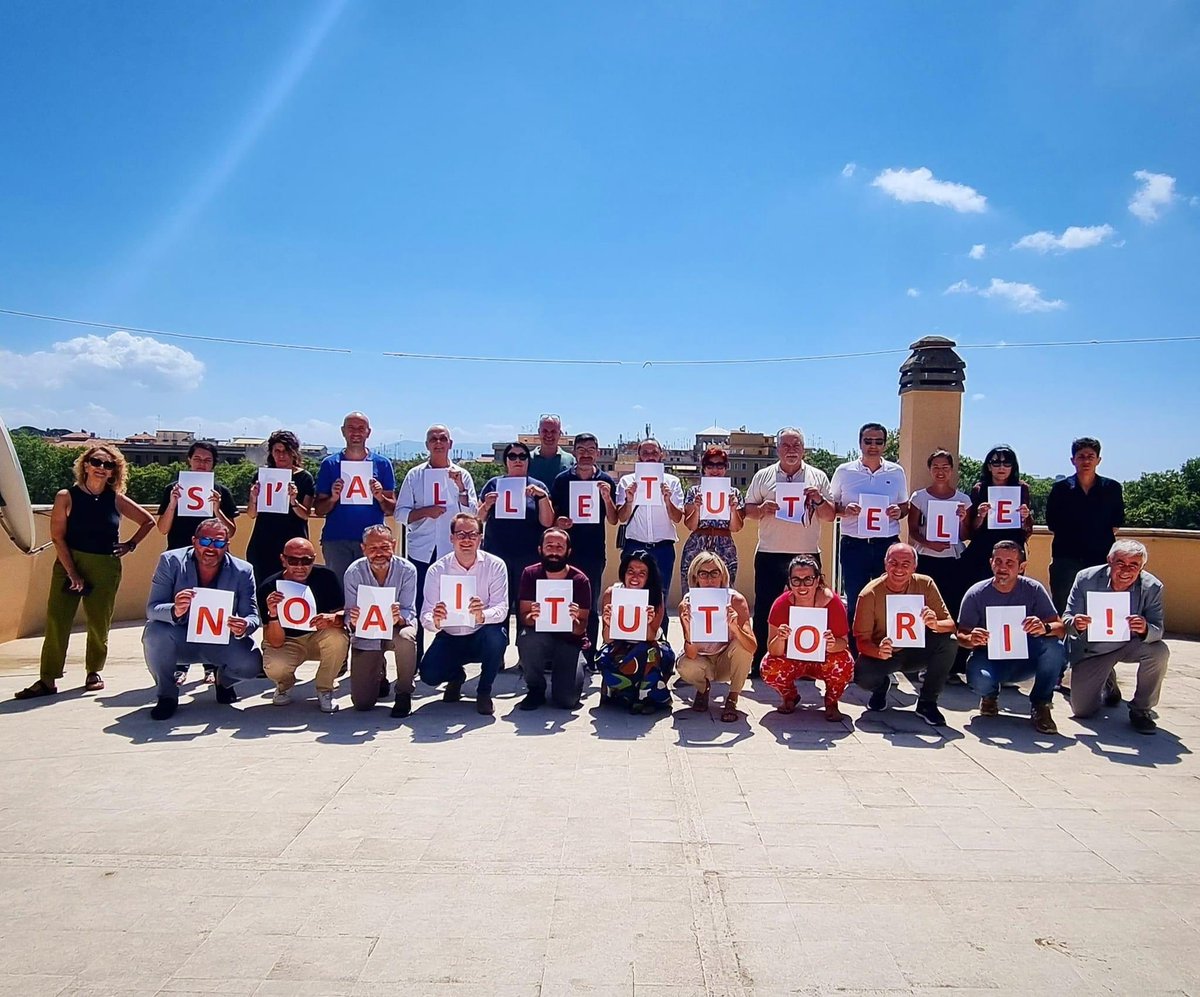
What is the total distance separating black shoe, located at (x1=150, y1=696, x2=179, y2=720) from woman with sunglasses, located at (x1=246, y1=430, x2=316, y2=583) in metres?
1.30

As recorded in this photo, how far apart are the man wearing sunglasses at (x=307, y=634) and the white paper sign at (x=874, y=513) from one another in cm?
398

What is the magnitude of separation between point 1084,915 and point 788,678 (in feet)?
8.37

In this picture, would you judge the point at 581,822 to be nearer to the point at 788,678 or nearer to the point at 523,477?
the point at 788,678

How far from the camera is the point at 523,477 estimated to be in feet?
21.2

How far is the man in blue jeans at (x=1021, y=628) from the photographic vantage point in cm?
514

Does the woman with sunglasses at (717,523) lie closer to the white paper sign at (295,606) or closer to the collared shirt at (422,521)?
the collared shirt at (422,521)

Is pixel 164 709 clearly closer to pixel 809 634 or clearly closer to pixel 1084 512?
pixel 809 634

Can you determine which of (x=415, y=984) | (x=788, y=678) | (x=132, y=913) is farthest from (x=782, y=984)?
(x=788, y=678)

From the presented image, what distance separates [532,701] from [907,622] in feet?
8.49

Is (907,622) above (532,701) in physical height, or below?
above

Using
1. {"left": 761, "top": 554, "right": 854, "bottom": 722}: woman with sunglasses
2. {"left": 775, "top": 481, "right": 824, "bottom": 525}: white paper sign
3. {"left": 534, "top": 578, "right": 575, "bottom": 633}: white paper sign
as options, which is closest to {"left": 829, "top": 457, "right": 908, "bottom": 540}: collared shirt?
{"left": 775, "top": 481, "right": 824, "bottom": 525}: white paper sign

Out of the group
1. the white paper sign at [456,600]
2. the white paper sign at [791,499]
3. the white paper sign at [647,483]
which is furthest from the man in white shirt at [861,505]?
the white paper sign at [456,600]

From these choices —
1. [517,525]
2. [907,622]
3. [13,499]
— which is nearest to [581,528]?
[517,525]

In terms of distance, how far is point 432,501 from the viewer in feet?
21.3
